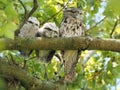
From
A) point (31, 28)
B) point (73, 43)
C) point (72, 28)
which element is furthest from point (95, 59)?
point (73, 43)

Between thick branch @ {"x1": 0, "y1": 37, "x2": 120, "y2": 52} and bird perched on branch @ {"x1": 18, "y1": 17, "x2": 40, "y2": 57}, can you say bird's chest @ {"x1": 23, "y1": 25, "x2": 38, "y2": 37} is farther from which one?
thick branch @ {"x1": 0, "y1": 37, "x2": 120, "y2": 52}

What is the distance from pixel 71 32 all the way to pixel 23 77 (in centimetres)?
93

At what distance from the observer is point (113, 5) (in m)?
1.35

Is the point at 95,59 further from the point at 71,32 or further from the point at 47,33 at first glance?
the point at 47,33

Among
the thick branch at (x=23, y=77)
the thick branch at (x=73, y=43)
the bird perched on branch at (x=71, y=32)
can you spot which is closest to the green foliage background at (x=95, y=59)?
the bird perched on branch at (x=71, y=32)

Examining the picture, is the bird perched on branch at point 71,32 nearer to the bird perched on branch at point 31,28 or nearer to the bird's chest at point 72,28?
the bird's chest at point 72,28

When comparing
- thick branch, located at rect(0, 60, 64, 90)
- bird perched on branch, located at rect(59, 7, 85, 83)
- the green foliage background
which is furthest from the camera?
the green foliage background

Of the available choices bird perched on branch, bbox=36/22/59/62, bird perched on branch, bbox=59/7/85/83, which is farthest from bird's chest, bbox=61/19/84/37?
bird perched on branch, bbox=36/22/59/62

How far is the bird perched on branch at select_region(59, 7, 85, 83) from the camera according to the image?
14.0 ft

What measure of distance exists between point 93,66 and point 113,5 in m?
4.40

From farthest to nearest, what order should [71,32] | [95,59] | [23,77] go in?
A: [95,59] < [71,32] < [23,77]

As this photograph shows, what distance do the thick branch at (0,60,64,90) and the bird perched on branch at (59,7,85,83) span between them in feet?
1.27

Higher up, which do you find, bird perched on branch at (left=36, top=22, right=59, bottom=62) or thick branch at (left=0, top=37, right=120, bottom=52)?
thick branch at (left=0, top=37, right=120, bottom=52)

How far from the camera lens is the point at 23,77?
382 centimetres
